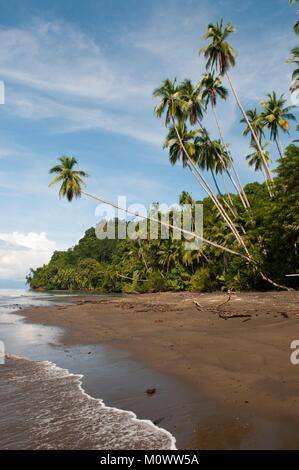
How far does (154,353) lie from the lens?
8422mm

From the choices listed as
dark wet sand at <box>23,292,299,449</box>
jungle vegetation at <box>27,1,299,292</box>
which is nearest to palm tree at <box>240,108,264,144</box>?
jungle vegetation at <box>27,1,299,292</box>

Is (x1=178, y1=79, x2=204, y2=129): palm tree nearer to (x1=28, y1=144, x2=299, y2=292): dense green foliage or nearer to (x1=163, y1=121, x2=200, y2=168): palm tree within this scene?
(x1=163, y1=121, x2=200, y2=168): palm tree

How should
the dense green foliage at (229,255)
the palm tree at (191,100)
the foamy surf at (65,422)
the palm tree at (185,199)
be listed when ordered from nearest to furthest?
1. the foamy surf at (65,422)
2. the dense green foliage at (229,255)
3. the palm tree at (191,100)
4. the palm tree at (185,199)

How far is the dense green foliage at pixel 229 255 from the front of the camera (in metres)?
23.5

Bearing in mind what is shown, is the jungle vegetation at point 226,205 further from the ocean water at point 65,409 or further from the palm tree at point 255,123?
the ocean water at point 65,409

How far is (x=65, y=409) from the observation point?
5.12 metres

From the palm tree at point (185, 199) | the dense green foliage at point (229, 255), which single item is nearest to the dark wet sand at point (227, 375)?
the dense green foliage at point (229, 255)

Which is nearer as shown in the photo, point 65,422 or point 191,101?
point 65,422

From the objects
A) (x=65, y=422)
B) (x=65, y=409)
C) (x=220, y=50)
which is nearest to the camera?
(x=65, y=422)

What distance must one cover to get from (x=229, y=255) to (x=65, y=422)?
31.6m

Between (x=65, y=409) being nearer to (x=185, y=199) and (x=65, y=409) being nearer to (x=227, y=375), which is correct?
(x=227, y=375)

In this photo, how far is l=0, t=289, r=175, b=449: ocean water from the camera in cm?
407

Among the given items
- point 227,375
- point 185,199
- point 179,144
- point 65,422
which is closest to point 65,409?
point 65,422

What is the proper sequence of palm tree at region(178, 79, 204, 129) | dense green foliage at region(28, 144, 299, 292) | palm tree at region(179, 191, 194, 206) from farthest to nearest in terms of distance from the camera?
1. palm tree at region(179, 191, 194, 206)
2. palm tree at region(178, 79, 204, 129)
3. dense green foliage at region(28, 144, 299, 292)
